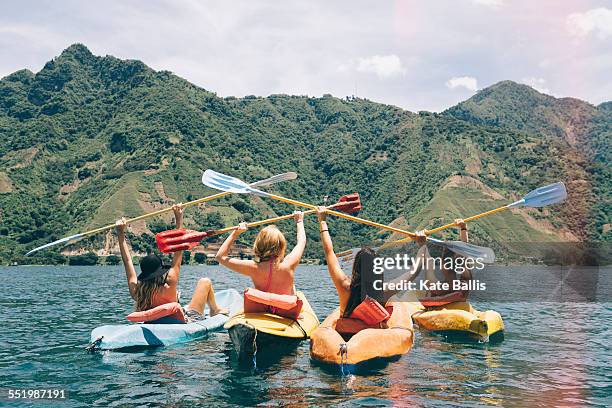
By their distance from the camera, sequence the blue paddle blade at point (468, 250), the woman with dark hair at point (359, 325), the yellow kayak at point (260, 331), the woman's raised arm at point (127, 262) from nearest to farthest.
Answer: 1. the woman with dark hair at point (359, 325)
2. the yellow kayak at point (260, 331)
3. the woman's raised arm at point (127, 262)
4. the blue paddle blade at point (468, 250)

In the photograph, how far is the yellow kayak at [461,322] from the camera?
13.7 m

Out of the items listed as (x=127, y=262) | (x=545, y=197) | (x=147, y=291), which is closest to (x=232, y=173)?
(x=545, y=197)

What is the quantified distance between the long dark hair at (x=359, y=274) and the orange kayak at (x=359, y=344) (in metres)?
0.53

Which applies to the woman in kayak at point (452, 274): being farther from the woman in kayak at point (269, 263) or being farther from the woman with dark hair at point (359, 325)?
the woman in kayak at point (269, 263)

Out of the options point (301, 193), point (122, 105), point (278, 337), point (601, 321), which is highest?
point (122, 105)

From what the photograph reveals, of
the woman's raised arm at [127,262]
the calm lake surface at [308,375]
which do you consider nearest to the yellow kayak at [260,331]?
the calm lake surface at [308,375]

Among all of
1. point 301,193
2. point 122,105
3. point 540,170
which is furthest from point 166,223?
point 540,170

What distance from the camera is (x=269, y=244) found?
10641 mm

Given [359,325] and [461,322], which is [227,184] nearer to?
[359,325]

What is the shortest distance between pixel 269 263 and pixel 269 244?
0.49 m

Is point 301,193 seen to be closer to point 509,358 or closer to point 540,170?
point 540,170

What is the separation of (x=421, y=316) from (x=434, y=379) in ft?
16.4

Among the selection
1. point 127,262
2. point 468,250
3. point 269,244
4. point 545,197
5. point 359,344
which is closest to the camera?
point 359,344

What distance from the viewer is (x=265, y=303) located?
10.9 metres
